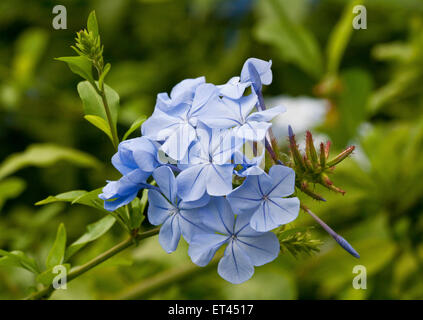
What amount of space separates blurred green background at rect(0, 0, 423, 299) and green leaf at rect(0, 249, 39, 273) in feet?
0.45

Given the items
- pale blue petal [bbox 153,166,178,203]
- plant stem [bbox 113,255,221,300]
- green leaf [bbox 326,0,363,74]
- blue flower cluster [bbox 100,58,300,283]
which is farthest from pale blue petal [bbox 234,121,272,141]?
green leaf [bbox 326,0,363,74]

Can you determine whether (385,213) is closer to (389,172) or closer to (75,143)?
(389,172)

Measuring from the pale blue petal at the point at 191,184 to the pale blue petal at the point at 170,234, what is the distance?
0.17ft

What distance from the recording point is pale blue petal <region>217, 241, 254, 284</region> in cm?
67

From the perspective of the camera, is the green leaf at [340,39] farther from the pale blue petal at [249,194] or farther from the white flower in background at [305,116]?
the pale blue petal at [249,194]

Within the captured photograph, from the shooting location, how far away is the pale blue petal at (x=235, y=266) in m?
0.67

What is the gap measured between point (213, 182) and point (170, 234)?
0.36 ft

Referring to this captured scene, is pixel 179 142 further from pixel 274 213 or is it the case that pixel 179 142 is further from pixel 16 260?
pixel 16 260

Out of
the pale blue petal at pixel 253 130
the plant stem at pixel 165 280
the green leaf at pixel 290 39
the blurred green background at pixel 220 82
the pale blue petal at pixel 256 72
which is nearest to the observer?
the pale blue petal at pixel 253 130

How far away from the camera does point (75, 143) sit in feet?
6.11

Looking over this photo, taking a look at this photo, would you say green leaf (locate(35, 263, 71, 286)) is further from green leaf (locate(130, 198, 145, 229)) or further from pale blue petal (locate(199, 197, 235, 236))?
pale blue petal (locate(199, 197, 235, 236))

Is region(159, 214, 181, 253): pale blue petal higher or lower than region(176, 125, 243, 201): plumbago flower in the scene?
lower

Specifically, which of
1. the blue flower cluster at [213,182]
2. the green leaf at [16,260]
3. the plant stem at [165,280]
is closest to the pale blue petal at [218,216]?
the blue flower cluster at [213,182]
